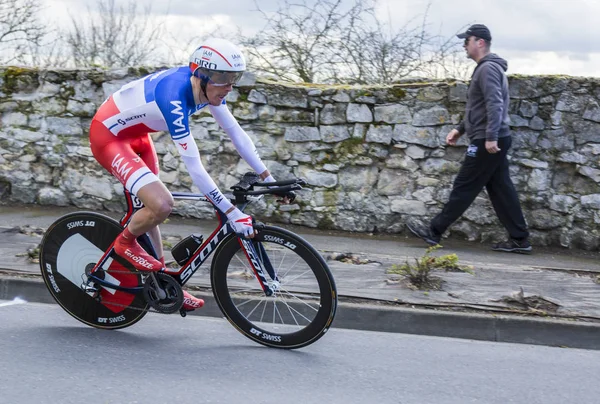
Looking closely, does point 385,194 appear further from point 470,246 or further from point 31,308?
point 31,308

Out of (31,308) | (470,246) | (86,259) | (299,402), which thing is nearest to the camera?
(299,402)

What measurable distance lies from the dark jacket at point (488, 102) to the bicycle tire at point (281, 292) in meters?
3.69

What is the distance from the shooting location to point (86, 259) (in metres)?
5.70

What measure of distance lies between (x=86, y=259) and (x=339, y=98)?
14.0 ft

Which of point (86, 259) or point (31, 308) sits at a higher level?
point (86, 259)

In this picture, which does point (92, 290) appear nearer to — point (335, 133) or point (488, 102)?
point (335, 133)

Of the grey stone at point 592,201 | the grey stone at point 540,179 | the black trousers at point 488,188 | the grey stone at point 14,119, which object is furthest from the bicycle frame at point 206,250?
the grey stone at point 14,119

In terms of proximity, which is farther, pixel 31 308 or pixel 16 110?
pixel 16 110

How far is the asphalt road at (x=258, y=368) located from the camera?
4.46 metres

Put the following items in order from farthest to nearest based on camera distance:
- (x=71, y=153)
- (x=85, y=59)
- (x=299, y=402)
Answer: (x=85, y=59) → (x=71, y=153) → (x=299, y=402)

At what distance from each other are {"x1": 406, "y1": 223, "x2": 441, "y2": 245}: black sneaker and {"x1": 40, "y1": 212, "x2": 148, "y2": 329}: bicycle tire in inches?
159

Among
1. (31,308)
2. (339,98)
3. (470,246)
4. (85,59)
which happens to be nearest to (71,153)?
(339,98)

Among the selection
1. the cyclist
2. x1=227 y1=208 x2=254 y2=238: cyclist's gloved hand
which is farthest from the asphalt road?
x1=227 y1=208 x2=254 y2=238: cyclist's gloved hand

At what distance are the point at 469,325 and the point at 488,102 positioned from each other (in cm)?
289
